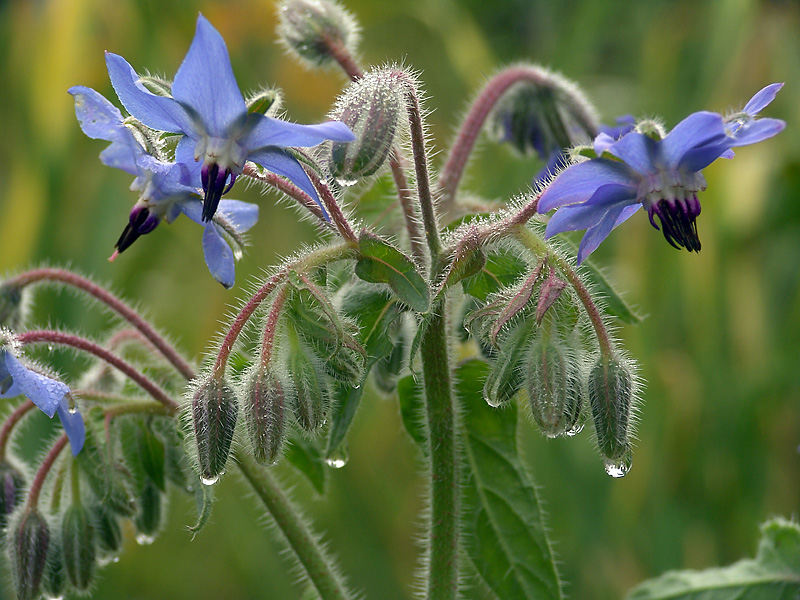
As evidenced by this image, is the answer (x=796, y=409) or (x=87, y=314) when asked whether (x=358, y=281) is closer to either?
(x=87, y=314)

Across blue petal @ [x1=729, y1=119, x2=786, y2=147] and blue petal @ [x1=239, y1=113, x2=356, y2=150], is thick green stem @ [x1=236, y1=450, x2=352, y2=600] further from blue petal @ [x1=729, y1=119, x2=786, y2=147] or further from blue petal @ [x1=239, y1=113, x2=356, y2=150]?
blue petal @ [x1=729, y1=119, x2=786, y2=147]

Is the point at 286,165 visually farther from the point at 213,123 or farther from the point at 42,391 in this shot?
the point at 42,391

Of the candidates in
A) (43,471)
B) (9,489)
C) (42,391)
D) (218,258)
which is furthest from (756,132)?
(9,489)

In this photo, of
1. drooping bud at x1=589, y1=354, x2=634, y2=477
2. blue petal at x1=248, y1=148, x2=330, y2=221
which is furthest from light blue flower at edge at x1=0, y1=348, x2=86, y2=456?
drooping bud at x1=589, y1=354, x2=634, y2=477

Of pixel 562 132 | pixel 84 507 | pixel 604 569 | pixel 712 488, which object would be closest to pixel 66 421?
pixel 84 507

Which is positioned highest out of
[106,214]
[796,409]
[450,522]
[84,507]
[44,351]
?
[106,214]

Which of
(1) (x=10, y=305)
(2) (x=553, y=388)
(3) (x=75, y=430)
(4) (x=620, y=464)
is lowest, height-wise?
(4) (x=620, y=464)

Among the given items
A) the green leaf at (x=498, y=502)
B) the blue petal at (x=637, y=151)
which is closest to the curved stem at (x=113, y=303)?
the green leaf at (x=498, y=502)
